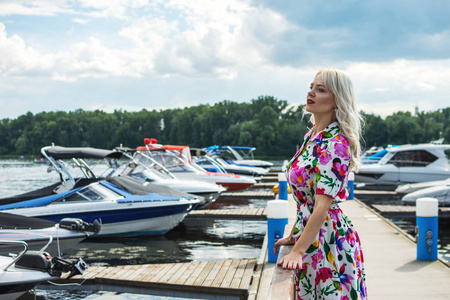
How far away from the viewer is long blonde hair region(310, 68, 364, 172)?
8.87 feet

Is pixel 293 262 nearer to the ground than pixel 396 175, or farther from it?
farther from it

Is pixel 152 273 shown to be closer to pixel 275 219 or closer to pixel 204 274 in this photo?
pixel 204 274

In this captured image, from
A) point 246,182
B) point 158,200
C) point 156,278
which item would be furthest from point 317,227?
point 246,182

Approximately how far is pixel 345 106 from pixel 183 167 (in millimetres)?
17327

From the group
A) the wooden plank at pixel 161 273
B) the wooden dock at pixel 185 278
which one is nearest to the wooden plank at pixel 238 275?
the wooden dock at pixel 185 278

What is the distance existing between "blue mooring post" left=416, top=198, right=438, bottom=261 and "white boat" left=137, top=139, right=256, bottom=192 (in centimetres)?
1252

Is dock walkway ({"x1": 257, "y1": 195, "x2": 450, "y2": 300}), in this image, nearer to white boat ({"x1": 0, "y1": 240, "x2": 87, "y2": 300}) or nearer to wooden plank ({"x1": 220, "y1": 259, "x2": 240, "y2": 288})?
wooden plank ({"x1": 220, "y1": 259, "x2": 240, "y2": 288})

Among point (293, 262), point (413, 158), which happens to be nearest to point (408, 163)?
point (413, 158)

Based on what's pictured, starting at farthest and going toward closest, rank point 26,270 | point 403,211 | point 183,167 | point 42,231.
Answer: point 183,167 < point 403,211 < point 42,231 < point 26,270

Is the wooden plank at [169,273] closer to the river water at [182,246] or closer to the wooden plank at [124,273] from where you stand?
the wooden plank at [124,273]

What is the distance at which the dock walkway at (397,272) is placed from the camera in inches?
240

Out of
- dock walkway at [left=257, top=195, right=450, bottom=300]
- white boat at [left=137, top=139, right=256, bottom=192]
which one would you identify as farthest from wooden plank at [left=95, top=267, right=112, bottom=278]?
white boat at [left=137, top=139, right=256, bottom=192]

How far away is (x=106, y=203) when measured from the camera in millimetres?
11523

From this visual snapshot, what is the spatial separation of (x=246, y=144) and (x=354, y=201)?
95076 mm
